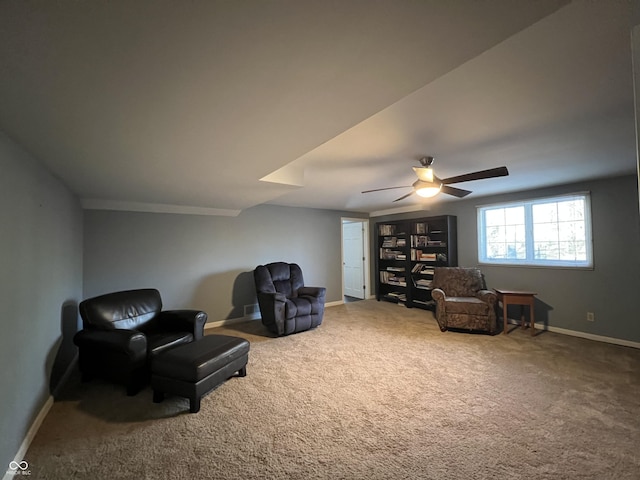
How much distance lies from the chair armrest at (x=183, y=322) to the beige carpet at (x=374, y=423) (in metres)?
0.69

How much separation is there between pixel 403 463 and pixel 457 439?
47 centimetres

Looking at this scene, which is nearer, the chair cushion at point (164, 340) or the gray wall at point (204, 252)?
the chair cushion at point (164, 340)

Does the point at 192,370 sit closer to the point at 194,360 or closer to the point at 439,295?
the point at 194,360

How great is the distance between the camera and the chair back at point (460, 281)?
14.9ft

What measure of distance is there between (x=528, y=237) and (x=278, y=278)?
13.7ft

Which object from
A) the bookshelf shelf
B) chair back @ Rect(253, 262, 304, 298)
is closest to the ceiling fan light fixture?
the bookshelf shelf

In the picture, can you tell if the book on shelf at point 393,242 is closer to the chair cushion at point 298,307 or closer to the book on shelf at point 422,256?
the book on shelf at point 422,256

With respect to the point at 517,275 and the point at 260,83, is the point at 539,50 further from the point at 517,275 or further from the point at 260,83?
the point at 517,275

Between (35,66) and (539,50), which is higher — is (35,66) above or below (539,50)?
below

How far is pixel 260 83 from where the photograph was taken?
3.76ft

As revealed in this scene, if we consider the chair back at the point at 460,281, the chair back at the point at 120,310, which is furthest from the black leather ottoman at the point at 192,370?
the chair back at the point at 460,281

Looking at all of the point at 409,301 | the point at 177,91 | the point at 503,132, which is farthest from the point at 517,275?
the point at 177,91

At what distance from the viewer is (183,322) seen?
10.1 feet

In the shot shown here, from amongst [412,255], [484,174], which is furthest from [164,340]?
[412,255]
